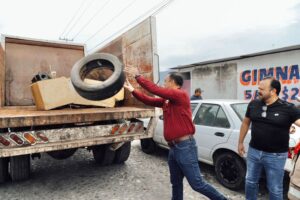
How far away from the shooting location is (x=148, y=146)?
614 cm

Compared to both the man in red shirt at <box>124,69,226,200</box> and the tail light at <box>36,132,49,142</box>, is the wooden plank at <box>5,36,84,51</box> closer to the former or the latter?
the tail light at <box>36,132,49,142</box>

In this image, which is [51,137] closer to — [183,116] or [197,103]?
[183,116]

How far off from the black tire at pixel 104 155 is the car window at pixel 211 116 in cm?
174

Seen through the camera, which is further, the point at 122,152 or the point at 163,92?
the point at 122,152

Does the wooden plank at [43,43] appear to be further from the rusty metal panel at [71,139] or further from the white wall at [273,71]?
the white wall at [273,71]

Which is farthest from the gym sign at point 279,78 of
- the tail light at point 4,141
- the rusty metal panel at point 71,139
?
the tail light at point 4,141

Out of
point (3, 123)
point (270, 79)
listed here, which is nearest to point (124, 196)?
point (3, 123)

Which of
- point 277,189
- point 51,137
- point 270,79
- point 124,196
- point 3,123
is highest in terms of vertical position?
point 270,79

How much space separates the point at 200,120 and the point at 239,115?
0.84m

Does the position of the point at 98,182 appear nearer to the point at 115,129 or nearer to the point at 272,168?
the point at 115,129

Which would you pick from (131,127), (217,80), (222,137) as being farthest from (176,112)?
(217,80)

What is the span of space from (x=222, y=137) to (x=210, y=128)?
0.34 metres

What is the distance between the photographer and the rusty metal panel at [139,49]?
12.6ft

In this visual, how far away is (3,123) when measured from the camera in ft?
9.70
